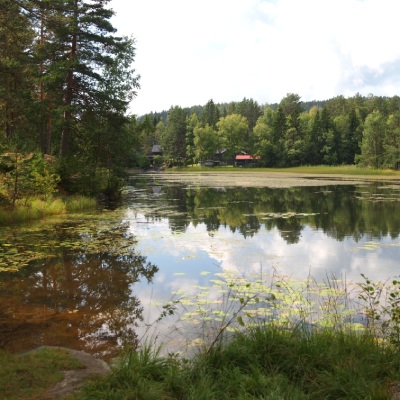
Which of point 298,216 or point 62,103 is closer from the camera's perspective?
point 298,216

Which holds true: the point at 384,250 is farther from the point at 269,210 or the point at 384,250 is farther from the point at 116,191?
the point at 116,191

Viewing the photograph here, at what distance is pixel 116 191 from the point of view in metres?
27.1

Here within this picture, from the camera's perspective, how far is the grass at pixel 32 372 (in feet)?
12.0

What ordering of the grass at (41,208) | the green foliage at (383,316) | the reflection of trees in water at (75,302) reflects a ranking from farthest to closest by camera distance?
1. the grass at (41,208)
2. the reflection of trees in water at (75,302)
3. the green foliage at (383,316)

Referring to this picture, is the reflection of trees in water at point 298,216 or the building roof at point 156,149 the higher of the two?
the building roof at point 156,149

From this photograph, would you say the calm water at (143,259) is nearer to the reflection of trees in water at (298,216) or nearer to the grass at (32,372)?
the reflection of trees in water at (298,216)

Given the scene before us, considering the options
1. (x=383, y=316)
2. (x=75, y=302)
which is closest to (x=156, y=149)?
(x=75, y=302)

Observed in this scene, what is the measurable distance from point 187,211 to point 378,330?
16.2 metres

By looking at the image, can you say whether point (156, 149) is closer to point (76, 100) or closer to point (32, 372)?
point (76, 100)

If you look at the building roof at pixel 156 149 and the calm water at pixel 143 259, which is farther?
the building roof at pixel 156 149

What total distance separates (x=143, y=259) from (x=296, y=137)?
83.3m

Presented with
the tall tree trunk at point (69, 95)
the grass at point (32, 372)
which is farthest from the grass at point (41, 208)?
the grass at point (32, 372)

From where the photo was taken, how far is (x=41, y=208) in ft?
57.0

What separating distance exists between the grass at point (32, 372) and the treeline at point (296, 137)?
61245 mm
